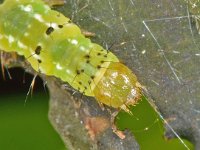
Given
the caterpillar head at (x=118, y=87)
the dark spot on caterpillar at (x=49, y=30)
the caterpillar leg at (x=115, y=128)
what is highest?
the dark spot on caterpillar at (x=49, y=30)

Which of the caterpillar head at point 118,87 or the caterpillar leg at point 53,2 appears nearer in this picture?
the caterpillar head at point 118,87

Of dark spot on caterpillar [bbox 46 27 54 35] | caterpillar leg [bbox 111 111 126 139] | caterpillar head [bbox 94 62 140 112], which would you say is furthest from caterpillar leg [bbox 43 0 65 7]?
caterpillar leg [bbox 111 111 126 139]

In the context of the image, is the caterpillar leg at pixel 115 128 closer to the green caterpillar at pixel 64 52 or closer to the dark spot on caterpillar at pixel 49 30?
the green caterpillar at pixel 64 52

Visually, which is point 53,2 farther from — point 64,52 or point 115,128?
point 115,128

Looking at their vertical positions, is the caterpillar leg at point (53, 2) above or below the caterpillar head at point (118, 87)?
above

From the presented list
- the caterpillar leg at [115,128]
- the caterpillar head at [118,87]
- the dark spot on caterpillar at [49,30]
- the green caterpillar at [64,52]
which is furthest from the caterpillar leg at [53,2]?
the caterpillar leg at [115,128]
